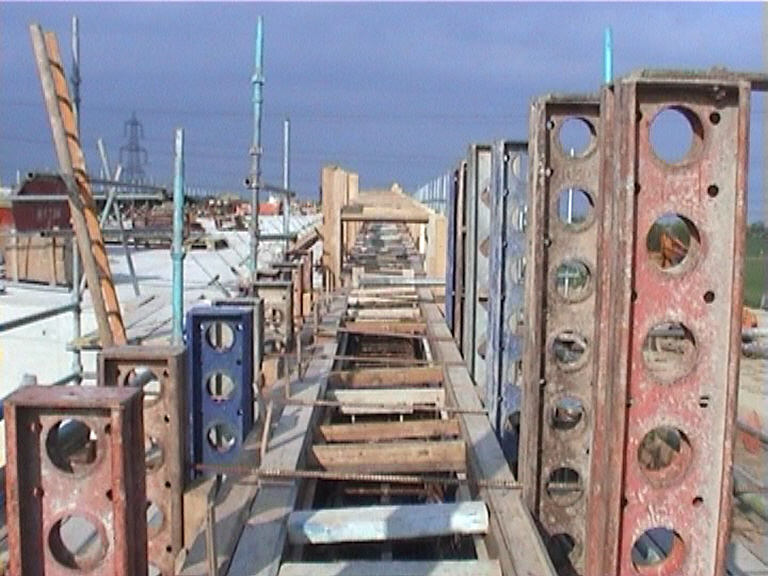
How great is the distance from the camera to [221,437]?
4.59m

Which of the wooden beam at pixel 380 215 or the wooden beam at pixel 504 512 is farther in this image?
the wooden beam at pixel 380 215

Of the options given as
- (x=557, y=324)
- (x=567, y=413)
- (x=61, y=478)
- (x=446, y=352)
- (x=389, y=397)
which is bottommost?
(x=389, y=397)

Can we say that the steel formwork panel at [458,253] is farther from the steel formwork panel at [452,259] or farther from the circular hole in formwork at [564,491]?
the circular hole in formwork at [564,491]

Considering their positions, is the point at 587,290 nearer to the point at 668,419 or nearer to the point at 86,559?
the point at 668,419

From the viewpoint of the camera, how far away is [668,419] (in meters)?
2.74

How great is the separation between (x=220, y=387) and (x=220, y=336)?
11.2 inches

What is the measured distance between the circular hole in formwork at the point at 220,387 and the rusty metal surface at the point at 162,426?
1.09 meters

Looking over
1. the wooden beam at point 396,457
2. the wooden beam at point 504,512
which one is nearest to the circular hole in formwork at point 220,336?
the wooden beam at point 396,457

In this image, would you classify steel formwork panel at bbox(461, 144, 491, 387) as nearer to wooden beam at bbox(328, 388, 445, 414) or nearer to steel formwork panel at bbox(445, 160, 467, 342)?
wooden beam at bbox(328, 388, 445, 414)

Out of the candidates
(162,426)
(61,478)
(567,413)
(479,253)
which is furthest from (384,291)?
(61,478)

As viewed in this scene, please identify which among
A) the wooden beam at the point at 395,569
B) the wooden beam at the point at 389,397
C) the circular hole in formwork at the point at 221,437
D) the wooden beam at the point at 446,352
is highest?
the wooden beam at the point at 446,352

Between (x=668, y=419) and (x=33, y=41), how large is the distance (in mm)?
4677

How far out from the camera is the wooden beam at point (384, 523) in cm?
353

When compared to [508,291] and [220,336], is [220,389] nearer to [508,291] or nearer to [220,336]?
[220,336]
